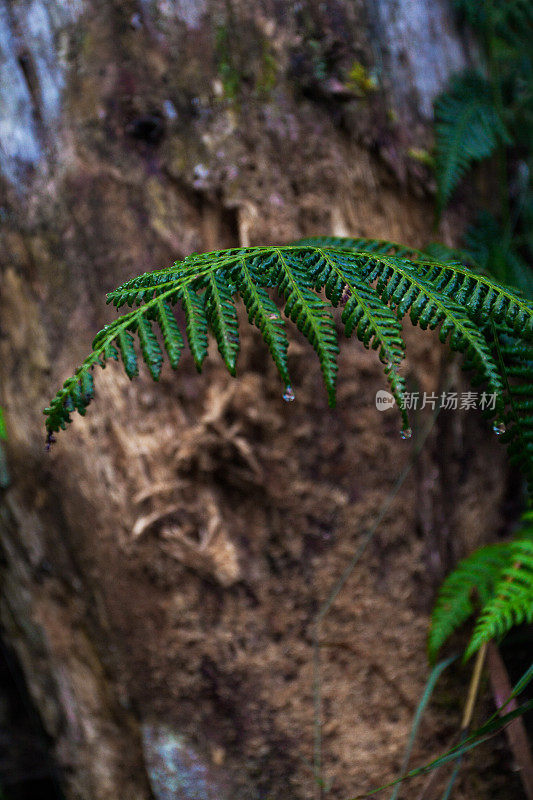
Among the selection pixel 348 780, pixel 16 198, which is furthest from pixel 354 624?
pixel 16 198

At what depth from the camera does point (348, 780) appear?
146 cm

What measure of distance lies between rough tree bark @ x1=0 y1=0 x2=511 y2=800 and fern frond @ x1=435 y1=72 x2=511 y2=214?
184mm

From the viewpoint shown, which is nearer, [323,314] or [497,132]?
[323,314]

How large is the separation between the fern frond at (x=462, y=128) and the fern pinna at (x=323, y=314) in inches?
32.3

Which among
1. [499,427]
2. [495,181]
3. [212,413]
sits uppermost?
[495,181]

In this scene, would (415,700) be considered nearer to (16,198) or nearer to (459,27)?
(16,198)

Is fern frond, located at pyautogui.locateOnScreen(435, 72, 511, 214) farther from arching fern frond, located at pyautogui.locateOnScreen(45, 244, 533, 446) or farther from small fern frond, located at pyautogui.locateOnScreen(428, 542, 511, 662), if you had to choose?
small fern frond, located at pyautogui.locateOnScreen(428, 542, 511, 662)

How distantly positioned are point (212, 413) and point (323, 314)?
0.66 m

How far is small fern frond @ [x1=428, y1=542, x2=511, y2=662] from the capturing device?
1.44 meters

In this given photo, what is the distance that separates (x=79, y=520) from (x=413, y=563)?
3.16ft

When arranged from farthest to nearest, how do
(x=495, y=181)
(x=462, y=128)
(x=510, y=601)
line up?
(x=495, y=181)
(x=462, y=128)
(x=510, y=601)

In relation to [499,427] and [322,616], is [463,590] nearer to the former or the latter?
[322,616]

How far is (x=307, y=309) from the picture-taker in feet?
2.66

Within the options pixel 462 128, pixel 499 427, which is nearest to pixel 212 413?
pixel 499 427
